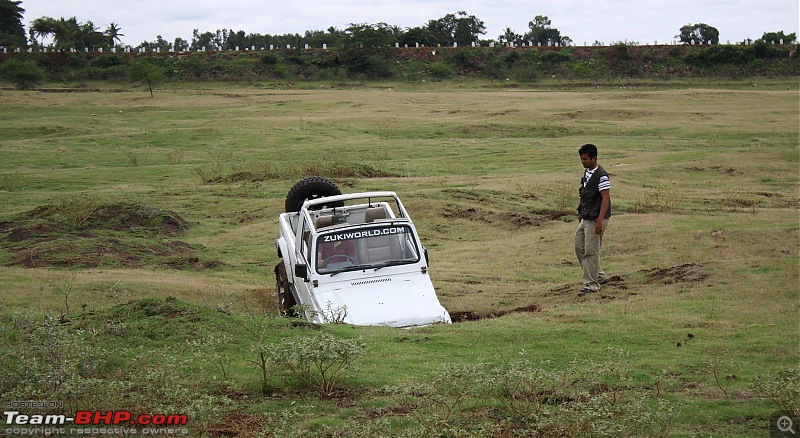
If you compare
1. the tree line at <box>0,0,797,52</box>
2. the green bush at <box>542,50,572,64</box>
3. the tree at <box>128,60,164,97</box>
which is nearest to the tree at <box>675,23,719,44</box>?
the tree line at <box>0,0,797,52</box>

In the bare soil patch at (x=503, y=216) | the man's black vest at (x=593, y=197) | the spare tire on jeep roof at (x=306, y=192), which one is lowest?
the bare soil patch at (x=503, y=216)

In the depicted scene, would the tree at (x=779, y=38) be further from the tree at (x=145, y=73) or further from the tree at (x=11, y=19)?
the tree at (x=11, y=19)

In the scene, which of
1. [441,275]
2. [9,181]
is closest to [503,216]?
[441,275]

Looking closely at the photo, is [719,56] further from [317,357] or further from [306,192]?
[317,357]

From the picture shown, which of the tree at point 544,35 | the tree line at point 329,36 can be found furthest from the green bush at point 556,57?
the tree at point 544,35

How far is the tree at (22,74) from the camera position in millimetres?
55250

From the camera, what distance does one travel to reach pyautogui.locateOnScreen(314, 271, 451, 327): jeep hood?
9734mm

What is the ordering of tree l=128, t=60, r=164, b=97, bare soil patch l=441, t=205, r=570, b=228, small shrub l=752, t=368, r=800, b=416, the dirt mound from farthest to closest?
tree l=128, t=60, r=164, b=97
bare soil patch l=441, t=205, r=570, b=228
the dirt mound
small shrub l=752, t=368, r=800, b=416

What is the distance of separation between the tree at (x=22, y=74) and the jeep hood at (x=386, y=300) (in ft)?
170

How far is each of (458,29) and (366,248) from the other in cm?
9956

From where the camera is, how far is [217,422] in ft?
20.5

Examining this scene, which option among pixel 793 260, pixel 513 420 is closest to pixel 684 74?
pixel 793 260

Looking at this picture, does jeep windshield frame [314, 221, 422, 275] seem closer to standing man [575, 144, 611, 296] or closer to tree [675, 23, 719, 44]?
standing man [575, 144, 611, 296]

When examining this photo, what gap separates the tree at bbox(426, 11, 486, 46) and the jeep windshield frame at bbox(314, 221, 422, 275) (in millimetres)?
96791
